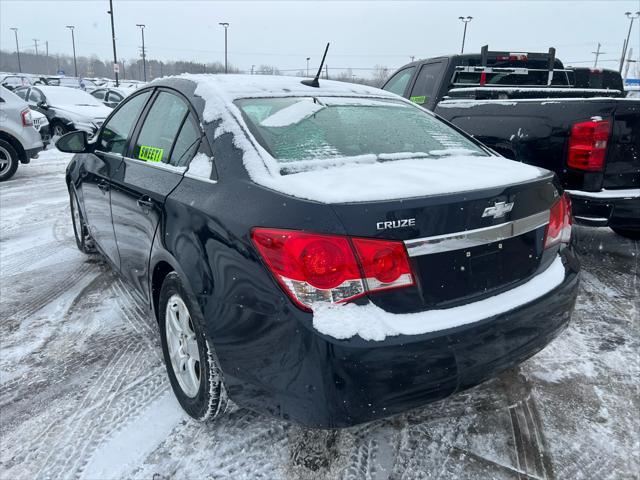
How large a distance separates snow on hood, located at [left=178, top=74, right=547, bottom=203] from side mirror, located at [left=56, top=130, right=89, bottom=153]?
4.86 ft

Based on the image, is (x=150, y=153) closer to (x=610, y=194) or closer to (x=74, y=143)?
(x=74, y=143)

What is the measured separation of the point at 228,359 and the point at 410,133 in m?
1.54

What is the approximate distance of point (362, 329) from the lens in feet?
5.32

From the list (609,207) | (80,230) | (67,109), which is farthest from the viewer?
(67,109)

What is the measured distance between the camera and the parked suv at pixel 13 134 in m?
8.90

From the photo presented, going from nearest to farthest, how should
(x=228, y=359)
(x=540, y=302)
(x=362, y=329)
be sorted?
(x=362, y=329)
(x=228, y=359)
(x=540, y=302)

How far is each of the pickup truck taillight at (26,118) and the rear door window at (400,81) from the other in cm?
685

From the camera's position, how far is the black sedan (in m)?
1.64

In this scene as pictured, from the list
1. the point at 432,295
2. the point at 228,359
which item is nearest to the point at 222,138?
the point at 228,359

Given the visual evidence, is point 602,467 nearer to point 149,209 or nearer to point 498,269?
point 498,269

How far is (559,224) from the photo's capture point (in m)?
2.32

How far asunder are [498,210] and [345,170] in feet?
2.12

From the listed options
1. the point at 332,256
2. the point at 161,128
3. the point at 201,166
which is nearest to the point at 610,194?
Answer: the point at 332,256

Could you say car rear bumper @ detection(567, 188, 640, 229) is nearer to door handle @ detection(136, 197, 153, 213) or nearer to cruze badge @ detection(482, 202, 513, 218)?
cruze badge @ detection(482, 202, 513, 218)
